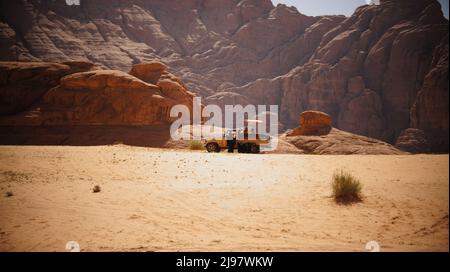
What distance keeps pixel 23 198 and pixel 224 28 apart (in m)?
86.0

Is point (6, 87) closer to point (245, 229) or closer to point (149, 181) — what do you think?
point (149, 181)

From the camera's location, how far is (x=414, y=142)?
149 feet

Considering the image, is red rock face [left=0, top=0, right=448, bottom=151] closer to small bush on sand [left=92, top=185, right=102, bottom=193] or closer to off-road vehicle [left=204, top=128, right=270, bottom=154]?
off-road vehicle [left=204, top=128, right=270, bottom=154]

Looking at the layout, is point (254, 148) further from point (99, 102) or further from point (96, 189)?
point (99, 102)

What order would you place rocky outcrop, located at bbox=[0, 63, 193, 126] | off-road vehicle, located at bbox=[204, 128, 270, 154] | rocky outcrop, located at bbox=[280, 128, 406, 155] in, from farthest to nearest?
rocky outcrop, located at bbox=[0, 63, 193, 126] < rocky outcrop, located at bbox=[280, 128, 406, 155] < off-road vehicle, located at bbox=[204, 128, 270, 154]

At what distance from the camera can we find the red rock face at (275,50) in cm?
5606

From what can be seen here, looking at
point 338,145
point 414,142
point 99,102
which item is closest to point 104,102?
point 99,102

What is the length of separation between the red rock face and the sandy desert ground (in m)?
29.0

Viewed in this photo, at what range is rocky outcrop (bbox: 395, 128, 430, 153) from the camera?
44.7 m

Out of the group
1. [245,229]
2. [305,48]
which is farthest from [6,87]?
[305,48]

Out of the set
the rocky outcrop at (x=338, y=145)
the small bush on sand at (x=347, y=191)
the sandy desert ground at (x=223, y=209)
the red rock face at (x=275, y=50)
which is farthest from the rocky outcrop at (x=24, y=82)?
the small bush on sand at (x=347, y=191)

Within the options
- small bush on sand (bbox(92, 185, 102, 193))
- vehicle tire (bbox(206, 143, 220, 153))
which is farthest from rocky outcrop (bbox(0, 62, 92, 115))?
small bush on sand (bbox(92, 185, 102, 193))

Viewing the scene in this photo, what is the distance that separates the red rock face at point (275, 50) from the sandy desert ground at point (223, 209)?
29.0 m

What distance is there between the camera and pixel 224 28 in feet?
291
